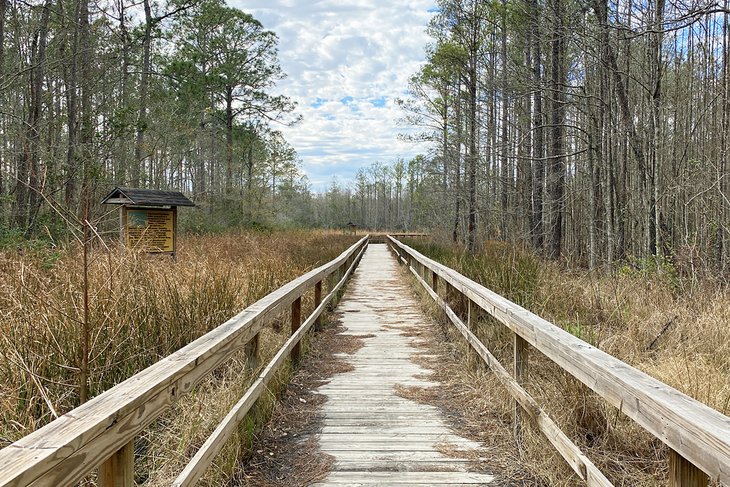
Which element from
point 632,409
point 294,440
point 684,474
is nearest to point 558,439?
point 632,409

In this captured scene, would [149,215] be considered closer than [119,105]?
Yes

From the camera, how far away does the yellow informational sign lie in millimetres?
7574

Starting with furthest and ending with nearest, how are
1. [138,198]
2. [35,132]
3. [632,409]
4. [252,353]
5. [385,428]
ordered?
[35,132] → [138,198] → [385,428] → [252,353] → [632,409]

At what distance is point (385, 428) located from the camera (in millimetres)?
3668

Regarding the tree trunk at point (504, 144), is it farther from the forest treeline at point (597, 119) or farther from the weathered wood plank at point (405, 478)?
the weathered wood plank at point (405, 478)

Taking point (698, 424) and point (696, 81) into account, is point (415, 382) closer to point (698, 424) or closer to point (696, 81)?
point (698, 424)

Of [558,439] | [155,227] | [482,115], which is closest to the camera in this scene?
[558,439]

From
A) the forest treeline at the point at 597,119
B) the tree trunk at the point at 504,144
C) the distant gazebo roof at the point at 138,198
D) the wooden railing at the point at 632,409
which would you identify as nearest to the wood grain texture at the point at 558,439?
the wooden railing at the point at 632,409

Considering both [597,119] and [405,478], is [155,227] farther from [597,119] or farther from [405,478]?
[597,119]

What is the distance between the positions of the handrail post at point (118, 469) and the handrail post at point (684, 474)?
1.76 metres

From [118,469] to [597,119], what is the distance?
11.1 metres

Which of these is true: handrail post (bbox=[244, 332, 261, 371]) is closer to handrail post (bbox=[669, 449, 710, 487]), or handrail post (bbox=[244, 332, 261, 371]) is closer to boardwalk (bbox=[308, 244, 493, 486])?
boardwalk (bbox=[308, 244, 493, 486])

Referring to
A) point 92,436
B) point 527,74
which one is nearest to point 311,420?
point 92,436

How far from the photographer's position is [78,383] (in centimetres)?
289
